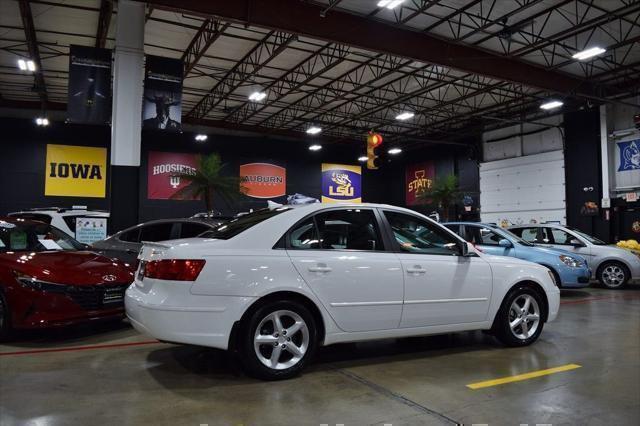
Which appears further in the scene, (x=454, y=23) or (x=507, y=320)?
(x=454, y=23)

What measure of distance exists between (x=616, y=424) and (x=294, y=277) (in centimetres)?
235

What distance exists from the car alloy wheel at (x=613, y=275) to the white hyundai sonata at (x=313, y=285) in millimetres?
7329

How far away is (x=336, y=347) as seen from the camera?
477 centimetres

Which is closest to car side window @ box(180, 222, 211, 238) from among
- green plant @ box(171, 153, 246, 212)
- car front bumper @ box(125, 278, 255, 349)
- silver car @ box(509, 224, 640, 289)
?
car front bumper @ box(125, 278, 255, 349)

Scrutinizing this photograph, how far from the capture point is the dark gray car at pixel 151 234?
22.0ft

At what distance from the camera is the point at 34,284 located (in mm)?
4742

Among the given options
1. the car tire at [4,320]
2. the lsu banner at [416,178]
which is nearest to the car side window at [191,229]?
the car tire at [4,320]

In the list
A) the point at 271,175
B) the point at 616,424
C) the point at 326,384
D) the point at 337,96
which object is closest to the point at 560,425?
the point at 616,424

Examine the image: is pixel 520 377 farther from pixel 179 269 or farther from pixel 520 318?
pixel 179 269

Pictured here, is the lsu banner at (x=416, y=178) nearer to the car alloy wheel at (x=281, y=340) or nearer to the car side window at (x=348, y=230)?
the car side window at (x=348, y=230)

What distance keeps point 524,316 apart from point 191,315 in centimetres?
344

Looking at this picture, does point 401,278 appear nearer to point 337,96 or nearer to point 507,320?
point 507,320

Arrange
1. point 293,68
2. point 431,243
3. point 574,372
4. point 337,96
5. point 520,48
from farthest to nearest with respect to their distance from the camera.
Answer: point 337,96
point 293,68
point 520,48
point 431,243
point 574,372

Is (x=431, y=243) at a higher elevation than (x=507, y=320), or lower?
higher
